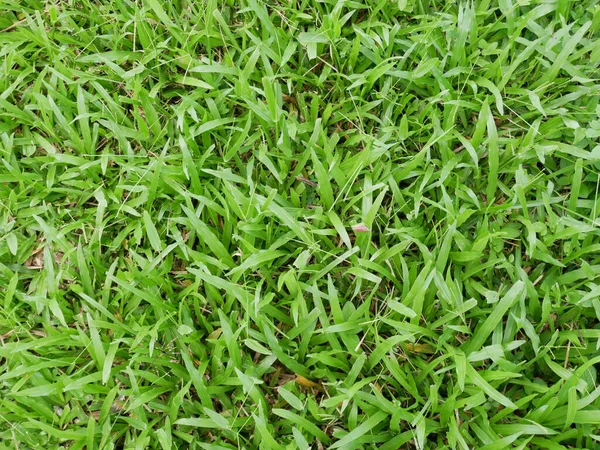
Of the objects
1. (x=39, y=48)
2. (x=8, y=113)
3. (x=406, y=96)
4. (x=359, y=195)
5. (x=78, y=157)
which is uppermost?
(x=39, y=48)

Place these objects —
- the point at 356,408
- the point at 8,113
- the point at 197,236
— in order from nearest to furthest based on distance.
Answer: the point at 356,408, the point at 197,236, the point at 8,113

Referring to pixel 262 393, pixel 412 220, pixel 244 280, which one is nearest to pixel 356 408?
pixel 262 393

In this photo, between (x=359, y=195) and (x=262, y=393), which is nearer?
(x=262, y=393)

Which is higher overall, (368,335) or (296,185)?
(296,185)

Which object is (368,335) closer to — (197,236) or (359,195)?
(359,195)

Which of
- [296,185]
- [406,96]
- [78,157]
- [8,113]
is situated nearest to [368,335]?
[296,185]

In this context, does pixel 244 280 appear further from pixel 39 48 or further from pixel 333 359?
pixel 39 48

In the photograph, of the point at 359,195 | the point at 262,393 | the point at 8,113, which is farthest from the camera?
the point at 8,113
